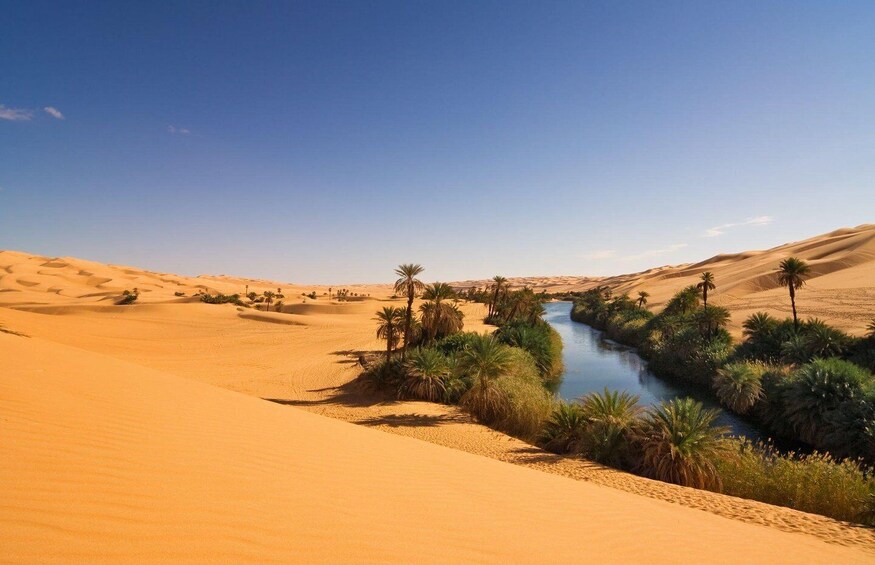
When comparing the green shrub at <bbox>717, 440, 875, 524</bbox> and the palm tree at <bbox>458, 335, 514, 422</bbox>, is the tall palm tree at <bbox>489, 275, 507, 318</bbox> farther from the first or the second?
the green shrub at <bbox>717, 440, 875, 524</bbox>

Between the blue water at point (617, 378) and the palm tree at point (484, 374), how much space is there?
5.00 metres

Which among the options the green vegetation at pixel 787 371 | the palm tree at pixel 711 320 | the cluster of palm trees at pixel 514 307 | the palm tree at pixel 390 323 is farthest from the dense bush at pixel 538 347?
the cluster of palm trees at pixel 514 307

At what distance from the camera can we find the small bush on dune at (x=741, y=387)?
17.5 m

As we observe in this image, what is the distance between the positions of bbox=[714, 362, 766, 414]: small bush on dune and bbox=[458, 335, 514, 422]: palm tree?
33.1ft

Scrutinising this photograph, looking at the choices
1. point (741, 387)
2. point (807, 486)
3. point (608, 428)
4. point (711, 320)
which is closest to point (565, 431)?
point (608, 428)

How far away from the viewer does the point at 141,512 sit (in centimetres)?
294

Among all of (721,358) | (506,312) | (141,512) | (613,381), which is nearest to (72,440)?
(141,512)

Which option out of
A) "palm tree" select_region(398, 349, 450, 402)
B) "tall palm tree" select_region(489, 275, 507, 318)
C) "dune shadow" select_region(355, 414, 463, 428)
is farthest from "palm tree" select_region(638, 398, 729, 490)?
"tall palm tree" select_region(489, 275, 507, 318)

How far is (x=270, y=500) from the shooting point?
11.7 ft

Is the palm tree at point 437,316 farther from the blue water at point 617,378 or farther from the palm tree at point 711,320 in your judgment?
the palm tree at point 711,320

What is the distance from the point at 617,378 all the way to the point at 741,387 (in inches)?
309

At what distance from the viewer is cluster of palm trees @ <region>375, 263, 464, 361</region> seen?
20156mm

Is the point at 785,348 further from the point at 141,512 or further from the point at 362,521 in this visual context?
the point at 141,512

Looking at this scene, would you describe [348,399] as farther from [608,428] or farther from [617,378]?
[617,378]
